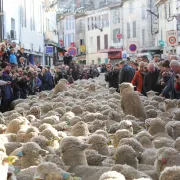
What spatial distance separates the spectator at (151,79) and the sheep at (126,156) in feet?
28.6

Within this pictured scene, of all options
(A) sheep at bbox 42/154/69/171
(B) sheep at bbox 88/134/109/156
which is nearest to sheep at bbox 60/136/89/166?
Result: (A) sheep at bbox 42/154/69/171

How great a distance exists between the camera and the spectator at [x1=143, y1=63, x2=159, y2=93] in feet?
49.2

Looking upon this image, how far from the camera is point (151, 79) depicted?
15336 millimetres

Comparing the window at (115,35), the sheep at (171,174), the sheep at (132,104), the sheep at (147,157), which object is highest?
the window at (115,35)

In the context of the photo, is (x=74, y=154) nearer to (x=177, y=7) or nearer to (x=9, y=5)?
(x=9, y=5)

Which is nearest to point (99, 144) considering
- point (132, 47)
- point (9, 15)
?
point (132, 47)

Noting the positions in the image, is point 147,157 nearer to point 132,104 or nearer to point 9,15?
point 132,104

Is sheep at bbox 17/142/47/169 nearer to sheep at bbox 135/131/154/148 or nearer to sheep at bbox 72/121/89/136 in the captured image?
sheep at bbox 135/131/154/148

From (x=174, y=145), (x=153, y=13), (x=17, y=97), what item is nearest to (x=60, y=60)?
(x=153, y=13)

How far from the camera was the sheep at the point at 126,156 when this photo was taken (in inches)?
248


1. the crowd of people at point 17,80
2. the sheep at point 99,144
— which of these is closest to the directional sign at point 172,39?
the crowd of people at point 17,80

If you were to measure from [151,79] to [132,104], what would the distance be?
4.18 m

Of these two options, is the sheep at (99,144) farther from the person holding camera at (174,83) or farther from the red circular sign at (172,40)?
the red circular sign at (172,40)

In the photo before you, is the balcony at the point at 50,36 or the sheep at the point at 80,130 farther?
the balcony at the point at 50,36
